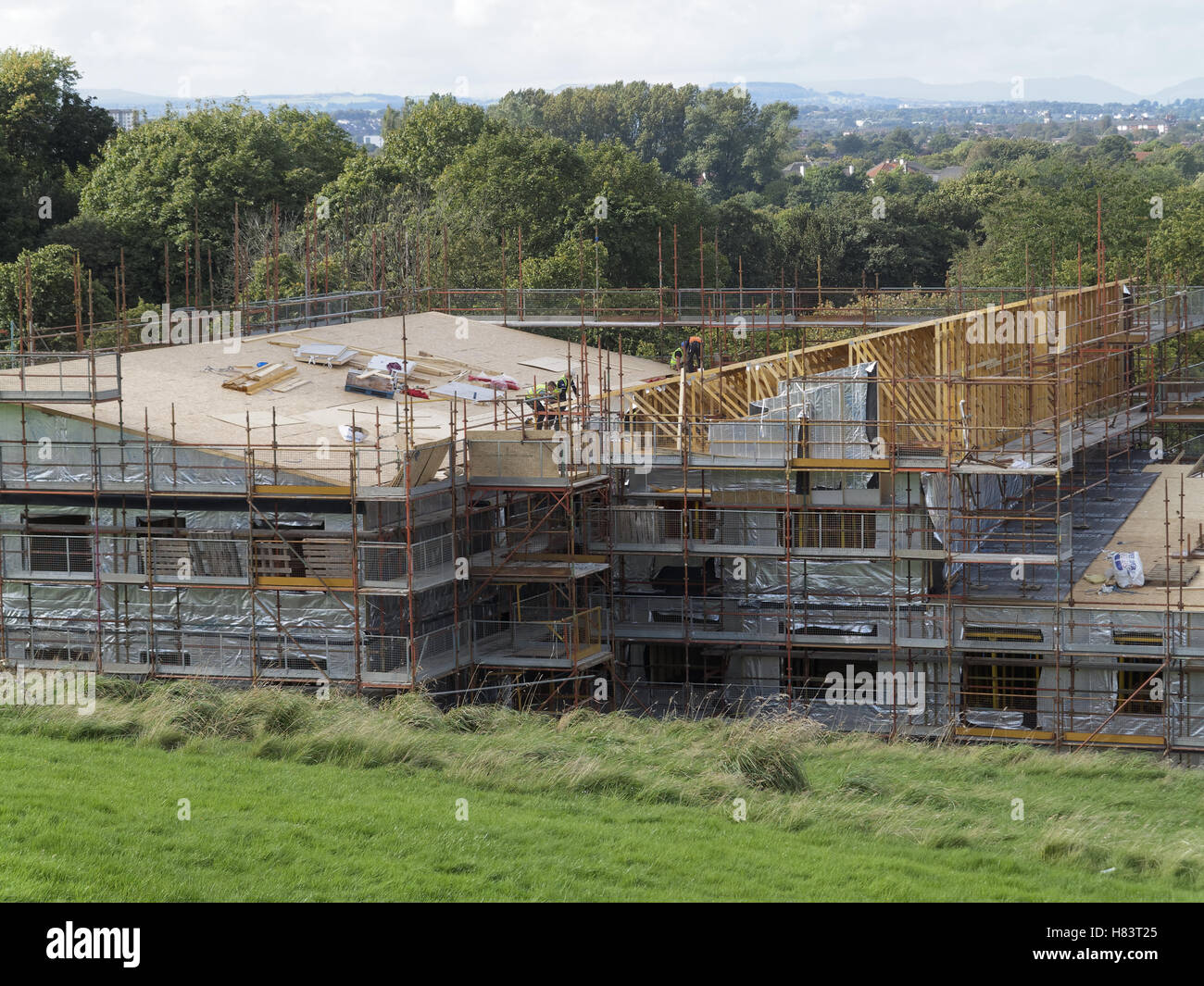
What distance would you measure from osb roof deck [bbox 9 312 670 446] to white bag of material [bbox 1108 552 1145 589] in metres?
11.0

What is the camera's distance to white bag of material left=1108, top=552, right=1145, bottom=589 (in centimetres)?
2767

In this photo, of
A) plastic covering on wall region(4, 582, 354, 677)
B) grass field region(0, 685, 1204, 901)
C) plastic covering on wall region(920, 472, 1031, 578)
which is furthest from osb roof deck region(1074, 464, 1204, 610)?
plastic covering on wall region(4, 582, 354, 677)

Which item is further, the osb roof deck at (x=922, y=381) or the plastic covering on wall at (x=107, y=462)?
the osb roof deck at (x=922, y=381)

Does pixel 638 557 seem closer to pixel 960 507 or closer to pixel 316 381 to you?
pixel 960 507

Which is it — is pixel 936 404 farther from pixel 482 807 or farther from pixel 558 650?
pixel 482 807

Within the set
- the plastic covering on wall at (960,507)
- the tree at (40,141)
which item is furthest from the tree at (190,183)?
the plastic covering on wall at (960,507)

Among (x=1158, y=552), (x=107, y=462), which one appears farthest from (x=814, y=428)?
(x=107, y=462)

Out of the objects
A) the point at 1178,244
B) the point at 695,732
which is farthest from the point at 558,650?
the point at 1178,244

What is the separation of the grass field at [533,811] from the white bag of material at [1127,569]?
414 cm

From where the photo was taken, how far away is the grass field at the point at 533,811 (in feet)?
47.7

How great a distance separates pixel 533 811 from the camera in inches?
687

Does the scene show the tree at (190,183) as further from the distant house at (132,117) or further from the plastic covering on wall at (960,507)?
the plastic covering on wall at (960,507)

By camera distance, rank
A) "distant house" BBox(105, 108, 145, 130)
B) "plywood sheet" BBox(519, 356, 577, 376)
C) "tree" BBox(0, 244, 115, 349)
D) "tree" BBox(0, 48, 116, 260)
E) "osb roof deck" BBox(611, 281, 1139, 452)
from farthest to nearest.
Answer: "distant house" BBox(105, 108, 145, 130), "tree" BBox(0, 48, 116, 260), "tree" BBox(0, 244, 115, 349), "plywood sheet" BBox(519, 356, 577, 376), "osb roof deck" BBox(611, 281, 1139, 452)

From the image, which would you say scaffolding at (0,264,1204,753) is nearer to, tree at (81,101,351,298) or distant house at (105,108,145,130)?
tree at (81,101,351,298)
